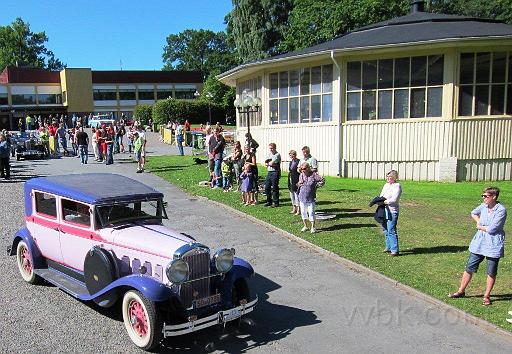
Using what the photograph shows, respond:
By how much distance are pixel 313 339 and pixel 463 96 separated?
582 inches

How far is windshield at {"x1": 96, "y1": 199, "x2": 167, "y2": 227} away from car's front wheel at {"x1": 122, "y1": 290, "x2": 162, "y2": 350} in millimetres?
1215

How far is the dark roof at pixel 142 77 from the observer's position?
66688 millimetres

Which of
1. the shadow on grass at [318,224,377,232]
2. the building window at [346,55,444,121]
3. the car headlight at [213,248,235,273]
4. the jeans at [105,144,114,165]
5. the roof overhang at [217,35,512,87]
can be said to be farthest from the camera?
the jeans at [105,144,114,165]

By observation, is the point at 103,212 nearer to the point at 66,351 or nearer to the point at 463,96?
the point at 66,351

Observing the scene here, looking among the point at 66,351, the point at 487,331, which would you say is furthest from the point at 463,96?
the point at 66,351

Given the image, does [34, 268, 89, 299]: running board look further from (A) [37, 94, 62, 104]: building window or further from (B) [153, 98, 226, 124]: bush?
(A) [37, 94, 62, 104]: building window

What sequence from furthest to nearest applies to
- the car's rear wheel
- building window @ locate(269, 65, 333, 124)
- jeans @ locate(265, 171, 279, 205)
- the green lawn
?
building window @ locate(269, 65, 333, 124) < jeans @ locate(265, 171, 279, 205) < the car's rear wheel < the green lawn

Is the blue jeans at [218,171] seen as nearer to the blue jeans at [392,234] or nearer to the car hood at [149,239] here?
the blue jeans at [392,234]

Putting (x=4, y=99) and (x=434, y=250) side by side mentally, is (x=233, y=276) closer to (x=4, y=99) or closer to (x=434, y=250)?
(x=434, y=250)

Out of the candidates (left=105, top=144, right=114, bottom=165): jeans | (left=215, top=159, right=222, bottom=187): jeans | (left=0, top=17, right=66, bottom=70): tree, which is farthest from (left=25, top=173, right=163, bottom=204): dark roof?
(left=0, top=17, right=66, bottom=70): tree

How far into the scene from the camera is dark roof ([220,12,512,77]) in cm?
1717

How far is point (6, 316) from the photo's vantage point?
21.2 ft

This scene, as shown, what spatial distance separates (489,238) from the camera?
650 centimetres

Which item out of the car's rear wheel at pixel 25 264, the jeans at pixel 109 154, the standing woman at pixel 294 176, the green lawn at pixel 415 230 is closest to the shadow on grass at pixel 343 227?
the green lawn at pixel 415 230
